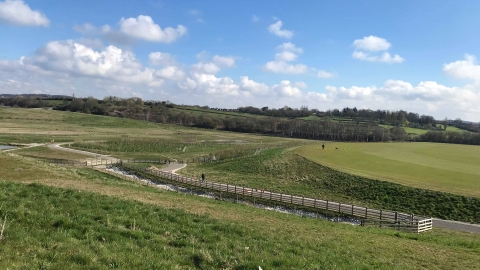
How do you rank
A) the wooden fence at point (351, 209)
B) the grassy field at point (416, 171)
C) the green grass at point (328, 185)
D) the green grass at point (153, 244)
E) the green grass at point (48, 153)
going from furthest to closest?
the green grass at point (48, 153) → the grassy field at point (416, 171) → the green grass at point (328, 185) → the wooden fence at point (351, 209) → the green grass at point (153, 244)

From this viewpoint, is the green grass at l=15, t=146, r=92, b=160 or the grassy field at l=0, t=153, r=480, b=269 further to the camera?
the green grass at l=15, t=146, r=92, b=160

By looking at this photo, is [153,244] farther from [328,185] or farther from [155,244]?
[328,185]

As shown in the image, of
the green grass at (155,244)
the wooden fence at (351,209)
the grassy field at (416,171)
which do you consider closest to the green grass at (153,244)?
the green grass at (155,244)

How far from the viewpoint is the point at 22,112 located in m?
158

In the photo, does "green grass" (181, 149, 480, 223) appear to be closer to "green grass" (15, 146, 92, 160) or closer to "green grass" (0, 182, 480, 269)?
"green grass" (0, 182, 480, 269)

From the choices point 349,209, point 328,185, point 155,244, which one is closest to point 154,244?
point 155,244

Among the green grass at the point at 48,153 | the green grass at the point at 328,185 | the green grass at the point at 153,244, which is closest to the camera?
the green grass at the point at 153,244

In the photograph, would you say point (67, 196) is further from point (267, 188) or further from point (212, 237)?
point (267, 188)

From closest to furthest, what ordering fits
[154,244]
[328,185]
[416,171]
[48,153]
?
[154,244]
[328,185]
[416,171]
[48,153]

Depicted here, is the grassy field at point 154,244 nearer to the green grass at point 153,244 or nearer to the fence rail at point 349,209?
the green grass at point 153,244

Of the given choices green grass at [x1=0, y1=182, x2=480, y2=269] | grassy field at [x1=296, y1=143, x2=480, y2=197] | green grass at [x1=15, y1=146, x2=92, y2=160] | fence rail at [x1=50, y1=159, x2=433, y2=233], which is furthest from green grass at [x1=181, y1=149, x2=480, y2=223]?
green grass at [x1=15, y1=146, x2=92, y2=160]

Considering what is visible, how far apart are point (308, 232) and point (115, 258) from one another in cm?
1078

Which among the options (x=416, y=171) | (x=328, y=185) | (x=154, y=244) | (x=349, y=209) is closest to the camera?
(x=154, y=244)

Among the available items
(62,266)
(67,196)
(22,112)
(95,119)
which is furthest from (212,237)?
(22,112)
